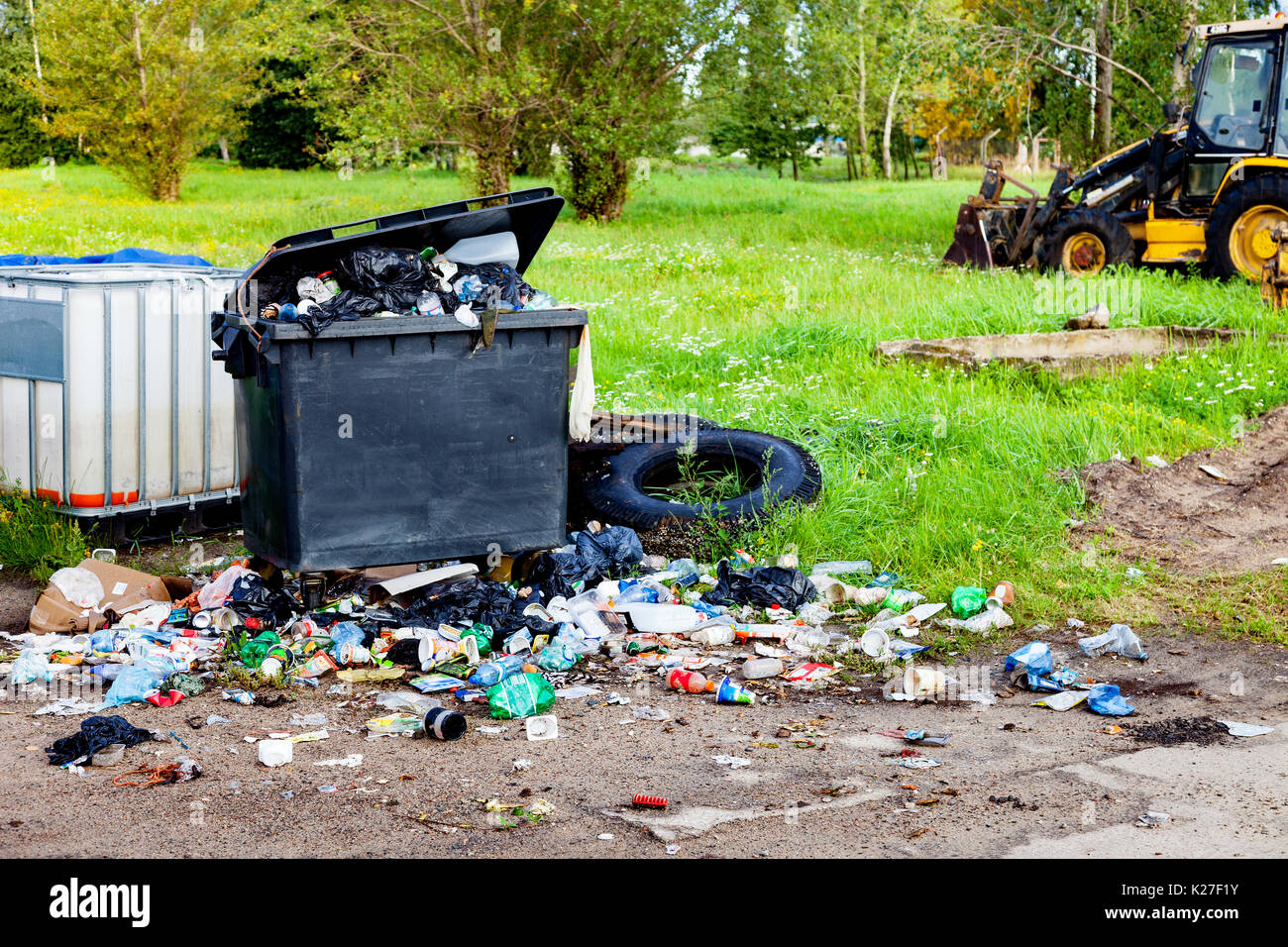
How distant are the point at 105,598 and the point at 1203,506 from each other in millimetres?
5001

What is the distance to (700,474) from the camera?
6230 mm

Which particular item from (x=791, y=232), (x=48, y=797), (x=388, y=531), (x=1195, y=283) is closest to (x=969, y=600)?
(x=388, y=531)

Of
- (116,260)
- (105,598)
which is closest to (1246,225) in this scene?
(116,260)

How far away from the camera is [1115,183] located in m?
13.2

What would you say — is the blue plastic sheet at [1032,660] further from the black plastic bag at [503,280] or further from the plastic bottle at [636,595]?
the black plastic bag at [503,280]

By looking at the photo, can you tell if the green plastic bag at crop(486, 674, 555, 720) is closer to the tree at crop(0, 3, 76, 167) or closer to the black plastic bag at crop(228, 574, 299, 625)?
the black plastic bag at crop(228, 574, 299, 625)

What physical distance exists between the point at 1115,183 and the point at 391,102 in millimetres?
11885

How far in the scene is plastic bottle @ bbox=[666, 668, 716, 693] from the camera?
427 centimetres

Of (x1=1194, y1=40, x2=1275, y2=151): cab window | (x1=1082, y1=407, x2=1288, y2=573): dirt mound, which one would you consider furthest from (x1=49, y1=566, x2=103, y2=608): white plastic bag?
(x1=1194, y1=40, x2=1275, y2=151): cab window

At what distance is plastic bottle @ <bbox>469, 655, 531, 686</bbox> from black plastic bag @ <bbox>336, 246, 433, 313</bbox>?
1369 mm

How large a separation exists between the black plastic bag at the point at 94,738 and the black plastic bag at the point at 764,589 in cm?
229

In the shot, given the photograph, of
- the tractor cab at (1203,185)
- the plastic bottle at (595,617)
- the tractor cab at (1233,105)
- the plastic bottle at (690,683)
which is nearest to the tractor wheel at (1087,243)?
the tractor cab at (1203,185)

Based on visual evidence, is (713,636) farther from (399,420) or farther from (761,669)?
(399,420)

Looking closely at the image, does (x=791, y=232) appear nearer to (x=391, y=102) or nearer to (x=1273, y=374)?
(x=391, y=102)
